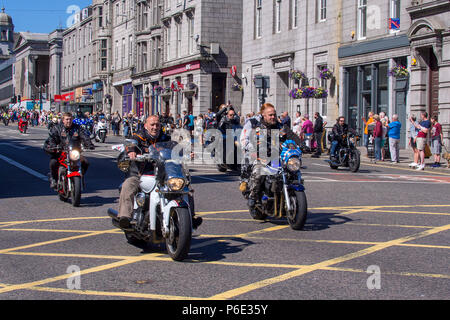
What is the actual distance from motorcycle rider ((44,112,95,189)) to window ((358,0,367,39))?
21910 mm

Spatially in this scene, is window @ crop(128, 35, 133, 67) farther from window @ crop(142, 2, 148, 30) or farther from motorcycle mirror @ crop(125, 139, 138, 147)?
motorcycle mirror @ crop(125, 139, 138, 147)

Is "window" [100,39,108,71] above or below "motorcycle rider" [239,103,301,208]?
above

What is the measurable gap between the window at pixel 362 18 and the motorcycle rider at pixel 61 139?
21.9 m

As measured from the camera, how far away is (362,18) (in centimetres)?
3262

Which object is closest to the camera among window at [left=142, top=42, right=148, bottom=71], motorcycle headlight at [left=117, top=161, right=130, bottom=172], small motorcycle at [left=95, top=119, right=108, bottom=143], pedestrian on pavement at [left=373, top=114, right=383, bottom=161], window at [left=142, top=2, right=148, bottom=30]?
motorcycle headlight at [left=117, top=161, right=130, bottom=172]

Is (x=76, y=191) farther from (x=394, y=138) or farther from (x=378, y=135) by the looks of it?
(x=378, y=135)

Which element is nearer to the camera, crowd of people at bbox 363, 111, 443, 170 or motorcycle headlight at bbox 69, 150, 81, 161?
motorcycle headlight at bbox 69, 150, 81, 161

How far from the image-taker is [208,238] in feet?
29.8

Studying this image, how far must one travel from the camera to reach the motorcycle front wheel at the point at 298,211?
379 inches

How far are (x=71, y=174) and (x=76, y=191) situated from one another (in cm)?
36

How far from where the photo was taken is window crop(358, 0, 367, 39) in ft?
106

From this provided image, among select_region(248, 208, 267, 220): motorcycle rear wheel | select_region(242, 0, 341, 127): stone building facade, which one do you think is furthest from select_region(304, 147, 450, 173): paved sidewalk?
select_region(248, 208, 267, 220): motorcycle rear wheel

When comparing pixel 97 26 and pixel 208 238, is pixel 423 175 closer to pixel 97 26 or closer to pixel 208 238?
pixel 208 238
